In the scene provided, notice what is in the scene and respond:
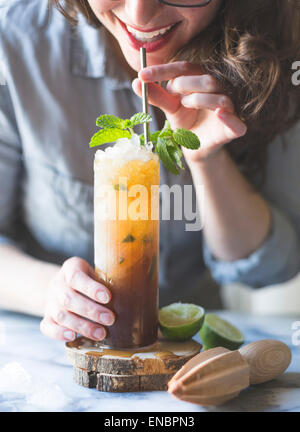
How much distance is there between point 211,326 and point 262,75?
0.46 m

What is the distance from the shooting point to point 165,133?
2.62ft

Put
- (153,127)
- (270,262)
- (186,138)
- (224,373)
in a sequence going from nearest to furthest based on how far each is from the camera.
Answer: (224,373) → (186,138) → (153,127) → (270,262)

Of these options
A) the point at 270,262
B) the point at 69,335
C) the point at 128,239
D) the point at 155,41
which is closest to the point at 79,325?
the point at 69,335

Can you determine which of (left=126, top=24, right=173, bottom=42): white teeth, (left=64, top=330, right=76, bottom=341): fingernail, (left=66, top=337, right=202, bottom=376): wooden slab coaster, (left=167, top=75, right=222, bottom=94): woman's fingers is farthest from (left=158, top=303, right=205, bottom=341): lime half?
(left=126, top=24, right=173, bottom=42): white teeth

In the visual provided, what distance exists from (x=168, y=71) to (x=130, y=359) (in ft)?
1.56

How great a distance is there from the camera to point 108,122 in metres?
0.80

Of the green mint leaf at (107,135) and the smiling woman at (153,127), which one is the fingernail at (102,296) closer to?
the smiling woman at (153,127)

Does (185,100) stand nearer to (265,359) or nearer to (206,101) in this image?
(206,101)

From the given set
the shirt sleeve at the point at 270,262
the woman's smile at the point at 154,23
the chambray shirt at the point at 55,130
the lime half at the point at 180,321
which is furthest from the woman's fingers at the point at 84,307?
the shirt sleeve at the point at 270,262

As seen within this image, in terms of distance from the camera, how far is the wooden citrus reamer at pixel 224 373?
2.15ft

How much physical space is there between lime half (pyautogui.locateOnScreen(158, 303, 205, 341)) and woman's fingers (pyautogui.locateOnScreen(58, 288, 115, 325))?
0.36 feet

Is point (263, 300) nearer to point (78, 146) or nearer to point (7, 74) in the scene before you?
point (78, 146)
